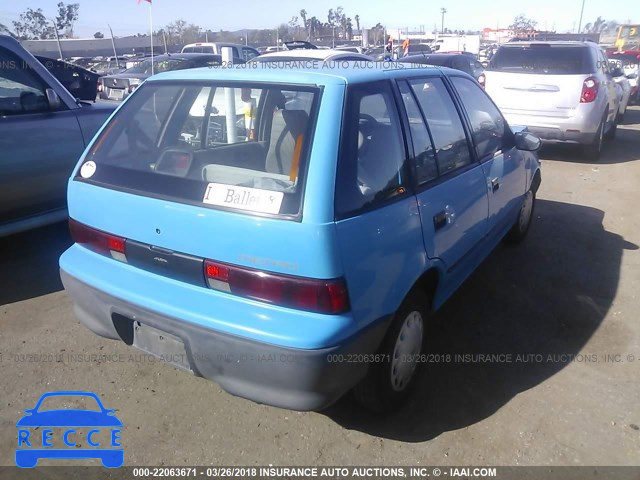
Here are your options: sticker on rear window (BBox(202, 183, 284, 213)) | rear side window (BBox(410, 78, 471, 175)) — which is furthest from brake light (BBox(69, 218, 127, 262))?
rear side window (BBox(410, 78, 471, 175))

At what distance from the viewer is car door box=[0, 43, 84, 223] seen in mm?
4238

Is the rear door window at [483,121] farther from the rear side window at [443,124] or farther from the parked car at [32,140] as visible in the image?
the parked car at [32,140]

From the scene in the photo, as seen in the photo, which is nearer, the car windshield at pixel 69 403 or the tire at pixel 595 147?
the car windshield at pixel 69 403

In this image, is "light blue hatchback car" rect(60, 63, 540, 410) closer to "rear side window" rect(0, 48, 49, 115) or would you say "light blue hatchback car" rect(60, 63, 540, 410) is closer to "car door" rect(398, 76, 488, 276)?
"car door" rect(398, 76, 488, 276)

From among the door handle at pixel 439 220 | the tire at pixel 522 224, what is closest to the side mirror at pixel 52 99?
the door handle at pixel 439 220

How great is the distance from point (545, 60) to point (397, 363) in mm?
7454

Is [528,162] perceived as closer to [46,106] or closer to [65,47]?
[46,106]

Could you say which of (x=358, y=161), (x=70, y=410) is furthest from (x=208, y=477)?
(x=358, y=161)

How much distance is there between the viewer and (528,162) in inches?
174

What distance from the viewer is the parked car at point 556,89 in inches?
311

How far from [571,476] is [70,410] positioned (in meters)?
2.47

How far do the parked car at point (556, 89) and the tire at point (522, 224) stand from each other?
381 centimetres

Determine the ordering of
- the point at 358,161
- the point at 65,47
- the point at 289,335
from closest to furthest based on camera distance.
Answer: the point at 289,335 → the point at 358,161 → the point at 65,47

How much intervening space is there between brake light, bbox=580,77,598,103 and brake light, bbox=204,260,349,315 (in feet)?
24.2
